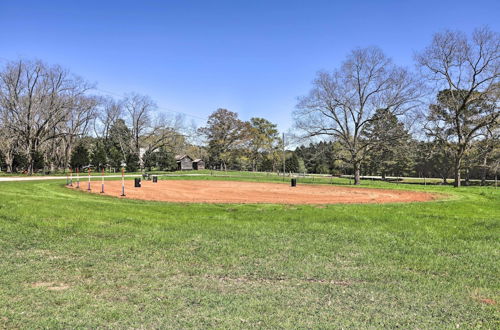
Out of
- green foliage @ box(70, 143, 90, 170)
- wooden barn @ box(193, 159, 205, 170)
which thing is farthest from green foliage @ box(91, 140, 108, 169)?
wooden barn @ box(193, 159, 205, 170)

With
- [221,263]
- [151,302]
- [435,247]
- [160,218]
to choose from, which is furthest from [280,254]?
[160,218]

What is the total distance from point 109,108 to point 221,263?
69582mm

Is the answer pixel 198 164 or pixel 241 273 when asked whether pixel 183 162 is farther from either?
pixel 241 273

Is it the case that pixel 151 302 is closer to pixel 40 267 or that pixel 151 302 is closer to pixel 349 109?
pixel 40 267

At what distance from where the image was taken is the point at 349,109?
3412 centimetres

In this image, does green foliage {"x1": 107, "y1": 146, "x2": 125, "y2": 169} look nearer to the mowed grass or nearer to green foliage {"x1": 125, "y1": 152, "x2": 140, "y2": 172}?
green foliage {"x1": 125, "y1": 152, "x2": 140, "y2": 172}

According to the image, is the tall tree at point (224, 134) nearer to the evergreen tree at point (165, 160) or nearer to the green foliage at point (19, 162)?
the evergreen tree at point (165, 160)

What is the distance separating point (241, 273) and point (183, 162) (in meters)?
75.0

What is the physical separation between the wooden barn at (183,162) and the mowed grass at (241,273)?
222 ft

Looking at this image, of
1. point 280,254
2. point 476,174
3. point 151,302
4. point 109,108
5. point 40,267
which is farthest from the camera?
point 109,108

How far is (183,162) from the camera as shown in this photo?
3103 inches

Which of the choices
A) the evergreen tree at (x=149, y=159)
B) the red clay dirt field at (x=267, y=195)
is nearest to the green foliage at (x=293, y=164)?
the evergreen tree at (x=149, y=159)

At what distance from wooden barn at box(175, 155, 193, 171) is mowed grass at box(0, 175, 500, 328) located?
67.8 m

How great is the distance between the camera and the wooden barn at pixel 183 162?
77.5 metres
